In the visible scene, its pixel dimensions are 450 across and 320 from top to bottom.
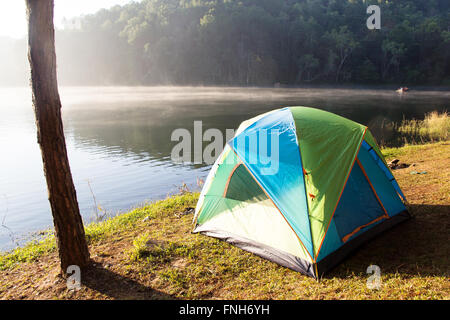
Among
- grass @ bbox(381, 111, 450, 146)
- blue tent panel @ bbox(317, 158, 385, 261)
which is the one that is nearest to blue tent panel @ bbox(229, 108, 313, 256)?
blue tent panel @ bbox(317, 158, 385, 261)

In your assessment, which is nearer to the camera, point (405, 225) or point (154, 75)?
point (405, 225)

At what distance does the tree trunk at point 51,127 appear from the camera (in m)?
3.36

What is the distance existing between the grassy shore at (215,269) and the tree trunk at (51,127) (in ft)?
1.94

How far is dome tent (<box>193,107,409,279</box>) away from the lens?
4.04m

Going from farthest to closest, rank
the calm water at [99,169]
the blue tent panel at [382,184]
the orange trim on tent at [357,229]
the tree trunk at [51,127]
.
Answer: the calm water at [99,169]
the blue tent panel at [382,184]
the orange trim on tent at [357,229]
the tree trunk at [51,127]

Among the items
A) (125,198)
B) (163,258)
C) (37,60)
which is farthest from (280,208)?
(125,198)

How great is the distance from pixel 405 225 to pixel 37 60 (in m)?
5.59

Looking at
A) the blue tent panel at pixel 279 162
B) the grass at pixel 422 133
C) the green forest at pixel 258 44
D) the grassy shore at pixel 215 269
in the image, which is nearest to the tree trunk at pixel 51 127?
the grassy shore at pixel 215 269

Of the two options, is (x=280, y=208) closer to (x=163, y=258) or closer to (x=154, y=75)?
(x=163, y=258)

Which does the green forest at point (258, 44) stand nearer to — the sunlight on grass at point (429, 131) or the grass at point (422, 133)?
the grass at point (422, 133)

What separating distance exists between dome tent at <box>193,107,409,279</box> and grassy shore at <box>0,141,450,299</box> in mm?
217

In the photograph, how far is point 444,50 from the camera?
67250mm
